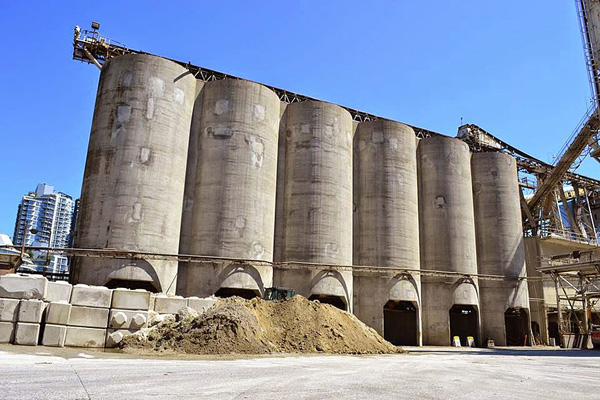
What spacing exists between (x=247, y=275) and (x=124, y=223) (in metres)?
7.58

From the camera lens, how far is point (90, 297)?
61.7 feet

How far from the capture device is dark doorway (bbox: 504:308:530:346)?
4116 centimetres

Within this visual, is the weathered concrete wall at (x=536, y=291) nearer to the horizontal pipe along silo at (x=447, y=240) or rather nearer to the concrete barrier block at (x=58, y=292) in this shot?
the horizontal pipe along silo at (x=447, y=240)

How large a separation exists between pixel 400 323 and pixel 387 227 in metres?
8.53

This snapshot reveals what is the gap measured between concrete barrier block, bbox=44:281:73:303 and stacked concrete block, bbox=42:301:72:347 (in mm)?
331

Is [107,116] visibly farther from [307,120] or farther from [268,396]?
[268,396]

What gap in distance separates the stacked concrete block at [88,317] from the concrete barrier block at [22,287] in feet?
4.36

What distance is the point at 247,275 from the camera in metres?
28.3

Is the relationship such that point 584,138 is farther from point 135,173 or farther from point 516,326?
point 135,173

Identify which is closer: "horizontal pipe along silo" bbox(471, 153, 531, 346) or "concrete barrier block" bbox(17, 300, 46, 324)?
"concrete barrier block" bbox(17, 300, 46, 324)

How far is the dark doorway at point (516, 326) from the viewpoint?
135ft

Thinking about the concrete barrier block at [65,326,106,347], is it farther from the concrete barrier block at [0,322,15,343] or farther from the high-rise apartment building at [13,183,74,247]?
the high-rise apartment building at [13,183,74,247]

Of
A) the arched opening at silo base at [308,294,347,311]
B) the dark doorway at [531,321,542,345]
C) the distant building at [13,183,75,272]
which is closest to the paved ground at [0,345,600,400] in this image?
the arched opening at silo base at [308,294,347,311]

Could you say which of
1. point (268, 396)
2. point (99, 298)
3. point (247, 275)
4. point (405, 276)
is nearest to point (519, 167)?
point (405, 276)
